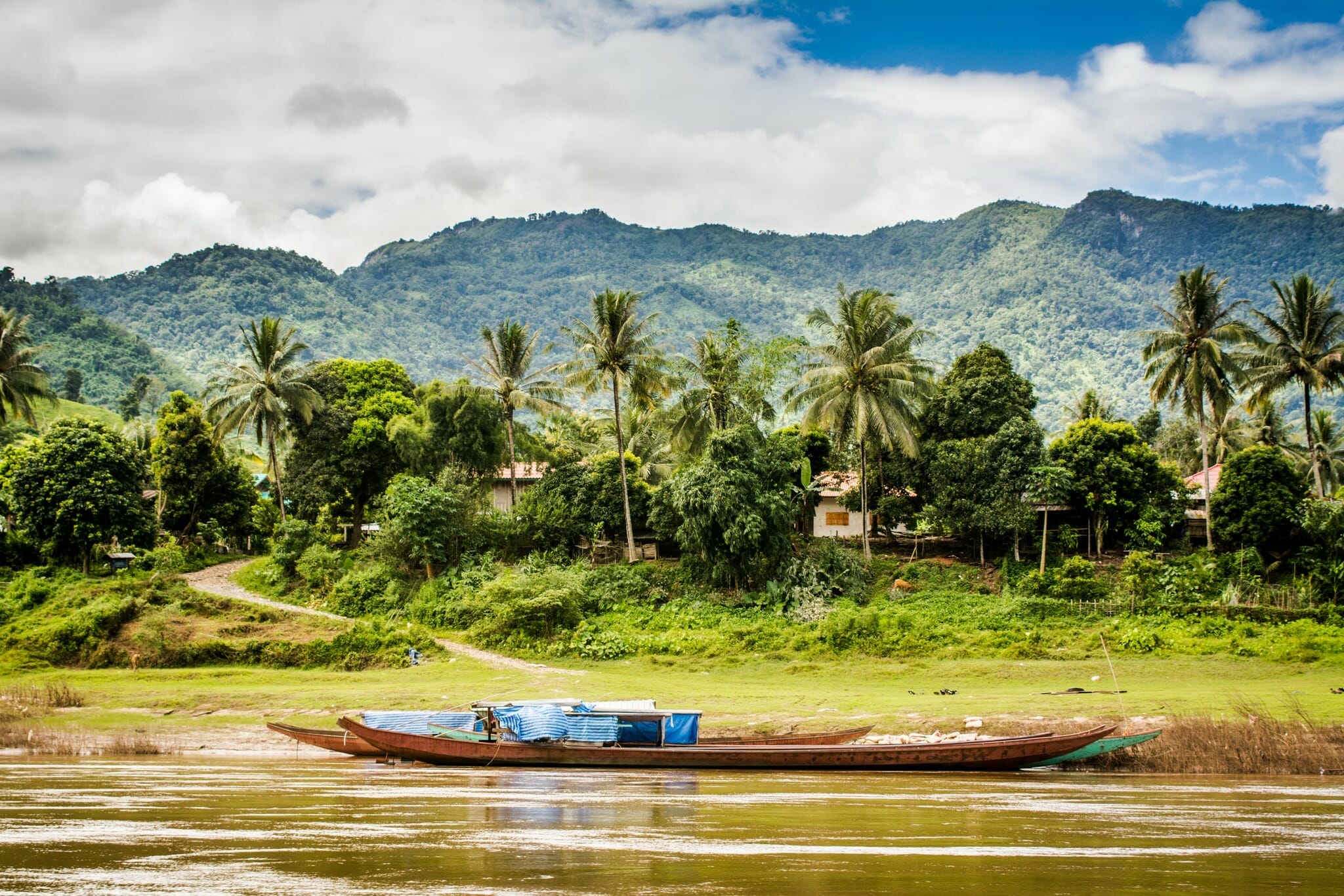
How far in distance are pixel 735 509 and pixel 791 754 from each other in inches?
803

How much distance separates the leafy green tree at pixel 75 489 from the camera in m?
46.4

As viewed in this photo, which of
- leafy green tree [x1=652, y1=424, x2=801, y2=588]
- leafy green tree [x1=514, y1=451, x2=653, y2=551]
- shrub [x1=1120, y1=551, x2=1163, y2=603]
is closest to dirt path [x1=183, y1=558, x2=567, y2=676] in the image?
leafy green tree [x1=514, y1=451, x2=653, y2=551]

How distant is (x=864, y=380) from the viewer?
4559cm

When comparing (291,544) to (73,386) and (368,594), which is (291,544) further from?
(73,386)

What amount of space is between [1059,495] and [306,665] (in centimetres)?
2978

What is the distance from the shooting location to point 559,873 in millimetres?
13516

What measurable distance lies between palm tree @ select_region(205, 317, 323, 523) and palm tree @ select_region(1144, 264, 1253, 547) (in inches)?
1549

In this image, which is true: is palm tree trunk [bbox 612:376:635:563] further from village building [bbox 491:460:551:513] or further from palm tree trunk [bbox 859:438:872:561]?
village building [bbox 491:460:551:513]

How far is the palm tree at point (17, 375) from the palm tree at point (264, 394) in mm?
8001

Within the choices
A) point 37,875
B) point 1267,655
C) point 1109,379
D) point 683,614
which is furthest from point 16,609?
point 1109,379

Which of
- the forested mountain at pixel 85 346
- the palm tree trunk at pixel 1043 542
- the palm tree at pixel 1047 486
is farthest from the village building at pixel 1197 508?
the forested mountain at pixel 85 346

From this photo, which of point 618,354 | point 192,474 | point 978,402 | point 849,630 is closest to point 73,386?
point 192,474

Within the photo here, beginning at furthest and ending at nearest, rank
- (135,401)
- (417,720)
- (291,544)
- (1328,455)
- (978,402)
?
(135,401)
(1328,455)
(291,544)
(978,402)
(417,720)

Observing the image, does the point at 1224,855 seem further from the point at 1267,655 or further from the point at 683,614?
the point at 683,614
